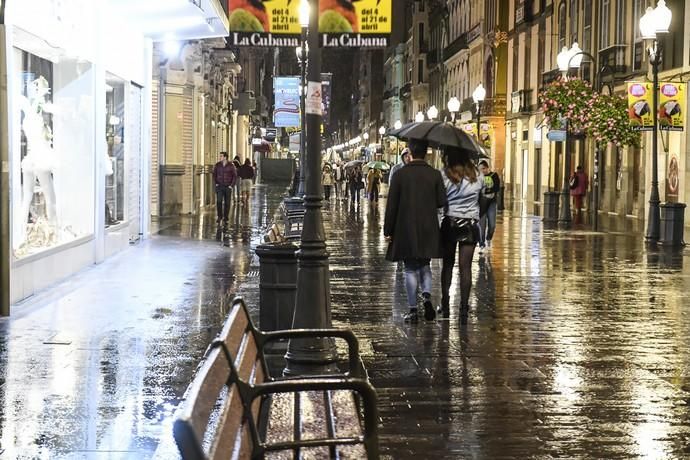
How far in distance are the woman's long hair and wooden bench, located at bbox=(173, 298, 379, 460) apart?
579 cm

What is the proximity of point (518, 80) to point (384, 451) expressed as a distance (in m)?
49.9

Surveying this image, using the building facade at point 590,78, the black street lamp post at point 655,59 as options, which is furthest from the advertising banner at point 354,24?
the building facade at point 590,78

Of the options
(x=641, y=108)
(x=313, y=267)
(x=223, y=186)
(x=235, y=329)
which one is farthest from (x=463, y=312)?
(x=223, y=186)

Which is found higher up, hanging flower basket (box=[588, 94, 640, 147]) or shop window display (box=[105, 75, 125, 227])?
hanging flower basket (box=[588, 94, 640, 147])

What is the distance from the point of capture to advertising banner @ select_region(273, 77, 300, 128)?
45500 mm

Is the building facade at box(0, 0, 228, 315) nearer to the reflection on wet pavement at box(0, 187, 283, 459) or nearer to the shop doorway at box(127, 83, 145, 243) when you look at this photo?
the shop doorway at box(127, 83, 145, 243)

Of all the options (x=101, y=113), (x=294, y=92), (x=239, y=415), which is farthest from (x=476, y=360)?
(x=294, y=92)

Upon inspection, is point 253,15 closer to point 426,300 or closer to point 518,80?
point 426,300

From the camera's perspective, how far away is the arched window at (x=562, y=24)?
149ft

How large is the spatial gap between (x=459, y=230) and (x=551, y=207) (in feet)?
69.0

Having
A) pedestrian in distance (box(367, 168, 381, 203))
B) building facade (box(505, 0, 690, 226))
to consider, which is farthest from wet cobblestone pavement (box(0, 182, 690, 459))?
pedestrian in distance (box(367, 168, 381, 203))

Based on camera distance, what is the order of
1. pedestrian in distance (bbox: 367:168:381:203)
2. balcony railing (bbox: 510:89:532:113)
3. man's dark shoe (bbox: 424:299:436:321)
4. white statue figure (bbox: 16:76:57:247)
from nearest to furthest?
man's dark shoe (bbox: 424:299:436:321), white statue figure (bbox: 16:76:57:247), pedestrian in distance (bbox: 367:168:381:203), balcony railing (bbox: 510:89:532:113)

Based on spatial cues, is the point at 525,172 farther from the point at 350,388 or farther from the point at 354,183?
the point at 350,388

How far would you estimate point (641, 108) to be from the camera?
953 inches
